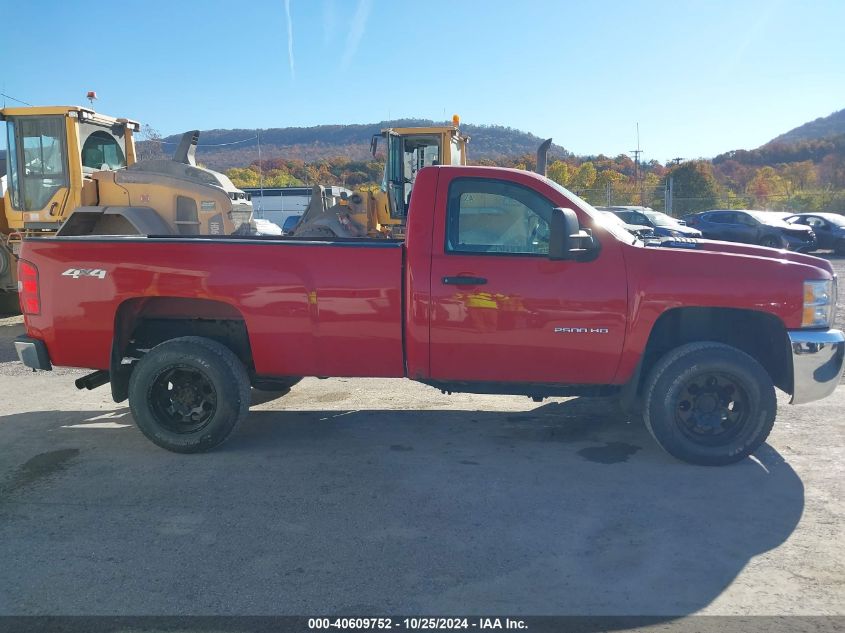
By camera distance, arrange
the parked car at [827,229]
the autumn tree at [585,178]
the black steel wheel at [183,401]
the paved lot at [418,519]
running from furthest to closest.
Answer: the autumn tree at [585,178] → the parked car at [827,229] → the black steel wheel at [183,401] → the paved lot at [418,519]

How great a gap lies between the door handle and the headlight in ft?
7.36

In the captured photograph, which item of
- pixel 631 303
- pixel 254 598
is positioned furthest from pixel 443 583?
pixel 631 303

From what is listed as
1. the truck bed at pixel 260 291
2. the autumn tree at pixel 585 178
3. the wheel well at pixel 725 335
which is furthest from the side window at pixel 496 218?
the autumn tree at pixel 585 178

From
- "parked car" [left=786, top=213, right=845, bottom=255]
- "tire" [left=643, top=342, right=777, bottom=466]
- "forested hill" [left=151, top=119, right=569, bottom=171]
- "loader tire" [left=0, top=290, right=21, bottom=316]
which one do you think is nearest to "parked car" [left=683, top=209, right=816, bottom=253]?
"parked car" [left=786, top=213, right=845, bottom=255]

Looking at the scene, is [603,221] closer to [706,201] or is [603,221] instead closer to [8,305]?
[8,305]

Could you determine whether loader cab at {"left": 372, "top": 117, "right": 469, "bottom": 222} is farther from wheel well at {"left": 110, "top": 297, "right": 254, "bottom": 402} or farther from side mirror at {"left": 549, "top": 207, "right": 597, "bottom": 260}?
side mirror at {"left": 549, "top": 207, "right": 597, "bottom": 260}

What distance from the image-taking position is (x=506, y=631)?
299 cm

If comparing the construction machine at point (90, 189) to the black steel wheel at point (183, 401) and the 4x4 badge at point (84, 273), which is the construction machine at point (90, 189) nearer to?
the 4x4 badge at point (84, 273)

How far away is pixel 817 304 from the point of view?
4.77 meters

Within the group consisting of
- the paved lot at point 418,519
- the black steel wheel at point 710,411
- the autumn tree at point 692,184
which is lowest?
the paved lot at point 418,519

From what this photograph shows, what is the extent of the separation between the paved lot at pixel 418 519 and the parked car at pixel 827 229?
1989cm

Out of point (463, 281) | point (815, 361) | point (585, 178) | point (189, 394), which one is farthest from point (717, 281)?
point (585, 178)

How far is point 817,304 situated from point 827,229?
21631 mm

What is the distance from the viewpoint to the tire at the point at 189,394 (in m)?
5.09
